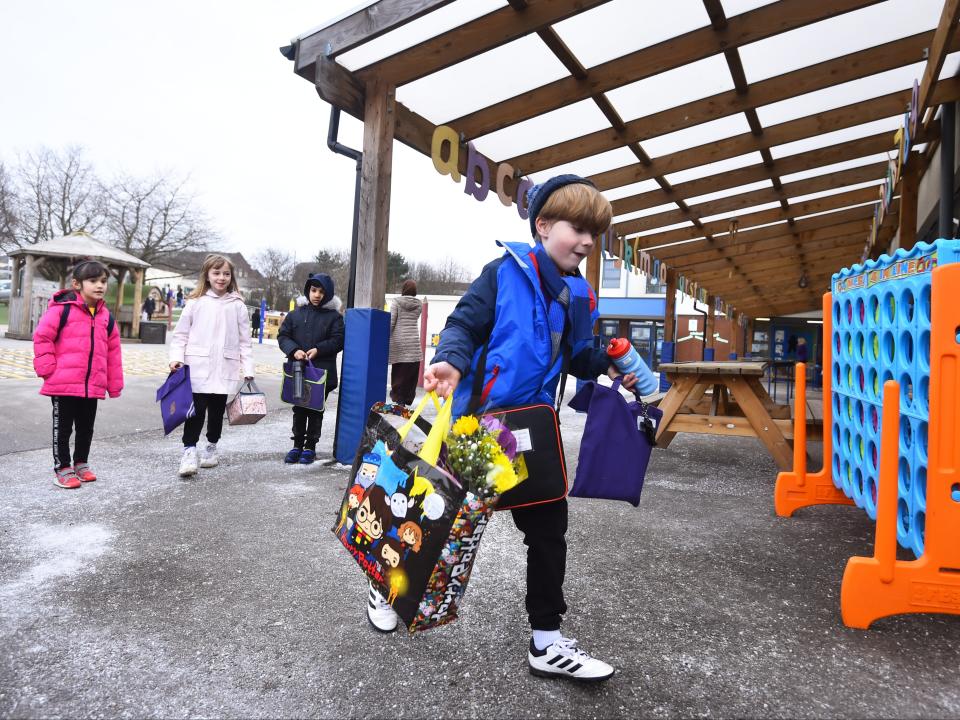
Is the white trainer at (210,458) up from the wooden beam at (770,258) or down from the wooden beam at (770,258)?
down

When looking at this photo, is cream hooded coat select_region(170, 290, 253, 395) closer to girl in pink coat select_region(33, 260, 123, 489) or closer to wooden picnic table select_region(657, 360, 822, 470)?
girl in pink coat select_region(33, 260, 123, 489)

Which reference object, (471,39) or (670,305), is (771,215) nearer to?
(670,305)

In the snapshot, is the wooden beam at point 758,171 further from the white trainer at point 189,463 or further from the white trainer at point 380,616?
the white trainer at point 380,616

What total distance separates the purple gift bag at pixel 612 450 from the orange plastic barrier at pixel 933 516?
3.25 ft

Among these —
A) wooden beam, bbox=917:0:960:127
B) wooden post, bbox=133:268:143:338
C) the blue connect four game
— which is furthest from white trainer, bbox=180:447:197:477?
wooden post, bbox=133:268:143:338

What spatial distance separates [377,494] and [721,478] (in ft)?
12.5

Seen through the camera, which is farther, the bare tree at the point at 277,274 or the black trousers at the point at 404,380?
the bare tree at the point at 277,274

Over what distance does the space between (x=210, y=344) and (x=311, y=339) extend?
86 cm

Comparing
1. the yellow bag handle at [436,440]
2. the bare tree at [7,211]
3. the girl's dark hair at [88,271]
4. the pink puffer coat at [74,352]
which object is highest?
the bare tree at [7,211]

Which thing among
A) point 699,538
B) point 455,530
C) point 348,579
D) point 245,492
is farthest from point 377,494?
point 245,492

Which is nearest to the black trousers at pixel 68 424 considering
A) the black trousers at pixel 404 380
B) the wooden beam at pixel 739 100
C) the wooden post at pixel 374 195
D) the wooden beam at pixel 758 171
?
the wooden post at pixel 374 195

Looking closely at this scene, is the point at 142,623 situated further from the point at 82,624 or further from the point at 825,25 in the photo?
the point at 825,25

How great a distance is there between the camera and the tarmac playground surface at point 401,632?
1.80 m

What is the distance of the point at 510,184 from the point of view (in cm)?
683
